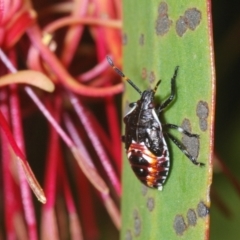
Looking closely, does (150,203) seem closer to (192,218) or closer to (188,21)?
(192,218)

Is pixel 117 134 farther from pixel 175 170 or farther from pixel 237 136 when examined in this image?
pixel 237 136

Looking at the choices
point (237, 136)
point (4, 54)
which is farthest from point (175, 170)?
point (237, 136)

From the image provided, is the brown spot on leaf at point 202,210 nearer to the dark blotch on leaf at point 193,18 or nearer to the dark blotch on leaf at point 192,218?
the dark blotch on leaf at point 192,218

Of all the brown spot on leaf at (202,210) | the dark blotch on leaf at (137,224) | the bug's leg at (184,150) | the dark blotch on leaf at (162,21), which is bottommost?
the dark blotch on leaf at (137,224)

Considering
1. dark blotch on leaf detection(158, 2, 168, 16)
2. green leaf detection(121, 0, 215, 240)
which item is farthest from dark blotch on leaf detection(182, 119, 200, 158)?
dark blotch on leaf detection(158, 2, 168, 16)

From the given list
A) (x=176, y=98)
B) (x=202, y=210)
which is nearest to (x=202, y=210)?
(x=202, y=210)

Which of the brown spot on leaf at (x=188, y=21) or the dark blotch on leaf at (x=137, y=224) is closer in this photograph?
the brown spot on leaf at (x=188, y=21)

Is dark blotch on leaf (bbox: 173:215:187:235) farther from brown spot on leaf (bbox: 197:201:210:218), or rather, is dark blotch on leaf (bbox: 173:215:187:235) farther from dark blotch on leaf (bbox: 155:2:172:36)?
dark blotch on leaf (bbox: 155:2:172:36)

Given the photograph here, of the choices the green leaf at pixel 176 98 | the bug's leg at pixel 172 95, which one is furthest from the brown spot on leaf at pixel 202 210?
the bug's leg at pixel 172 95
